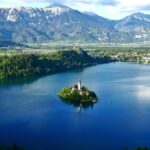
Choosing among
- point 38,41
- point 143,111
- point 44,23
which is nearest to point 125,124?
point 143,111

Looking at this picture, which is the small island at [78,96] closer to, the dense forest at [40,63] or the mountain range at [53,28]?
the dense forest at [40,63]

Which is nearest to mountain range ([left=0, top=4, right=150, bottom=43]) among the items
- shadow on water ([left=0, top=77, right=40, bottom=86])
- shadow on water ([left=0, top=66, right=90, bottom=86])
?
shadow on water ([left=0, top=66, right=90, bottom=86])

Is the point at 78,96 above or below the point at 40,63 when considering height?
below

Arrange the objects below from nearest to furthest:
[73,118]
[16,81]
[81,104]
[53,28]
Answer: [73,118] < [81,104] < [16,81] < [53,28]

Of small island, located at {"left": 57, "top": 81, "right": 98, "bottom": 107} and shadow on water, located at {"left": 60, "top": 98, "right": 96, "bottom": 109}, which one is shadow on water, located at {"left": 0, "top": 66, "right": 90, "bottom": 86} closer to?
small island, located at {"left": 57, "top": 81, "right": 98, "bottom": 107}

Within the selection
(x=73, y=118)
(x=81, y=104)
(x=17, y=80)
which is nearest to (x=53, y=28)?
(x=17, y=80)

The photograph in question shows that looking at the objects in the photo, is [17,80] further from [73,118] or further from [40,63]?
[73,118]
